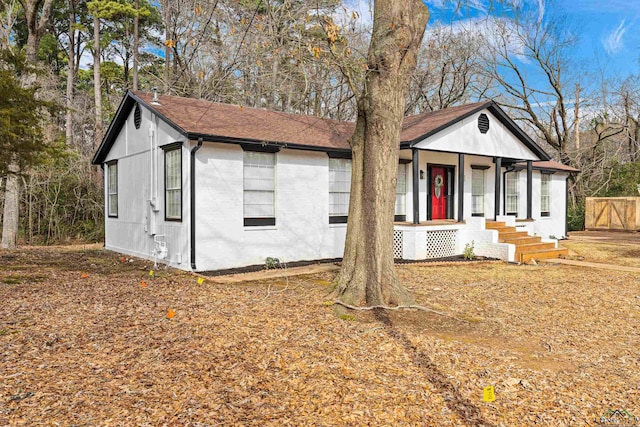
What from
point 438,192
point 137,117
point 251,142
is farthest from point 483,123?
point 137,117

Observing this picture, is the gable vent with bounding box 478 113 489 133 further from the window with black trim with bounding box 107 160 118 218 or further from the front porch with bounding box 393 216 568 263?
the window with black trim with bounding box 107 160 118 218

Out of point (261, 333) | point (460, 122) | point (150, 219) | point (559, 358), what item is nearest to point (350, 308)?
point (261, 333)

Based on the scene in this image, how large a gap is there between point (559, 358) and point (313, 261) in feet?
26.5

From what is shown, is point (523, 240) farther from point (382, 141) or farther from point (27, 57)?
point (27, 57)

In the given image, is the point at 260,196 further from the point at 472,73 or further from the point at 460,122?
the point at 472,73

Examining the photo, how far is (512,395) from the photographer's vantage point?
410 centimetres

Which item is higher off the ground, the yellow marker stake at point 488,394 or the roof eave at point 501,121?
the roof eave at point 501,121

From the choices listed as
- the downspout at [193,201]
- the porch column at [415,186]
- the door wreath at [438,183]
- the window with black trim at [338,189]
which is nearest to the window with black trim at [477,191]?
the door wreath at [438,183]

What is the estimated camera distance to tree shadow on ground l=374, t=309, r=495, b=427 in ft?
12.2

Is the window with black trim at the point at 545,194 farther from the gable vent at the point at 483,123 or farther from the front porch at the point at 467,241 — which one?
the gable vent at the point at 483,123

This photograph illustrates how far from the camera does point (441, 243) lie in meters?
14.0

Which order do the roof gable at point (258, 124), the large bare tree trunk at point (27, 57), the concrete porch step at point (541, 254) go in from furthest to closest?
1. the large bare tree trunk at point (27, 57)
2. the concrete porch step at point (541, 254)
3. the roof gable at point (258, 124)

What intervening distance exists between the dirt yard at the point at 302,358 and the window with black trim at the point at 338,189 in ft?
15.5

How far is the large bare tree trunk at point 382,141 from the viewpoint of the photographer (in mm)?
7285
